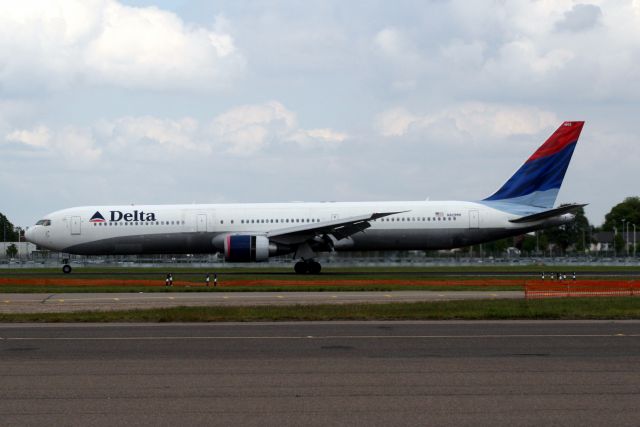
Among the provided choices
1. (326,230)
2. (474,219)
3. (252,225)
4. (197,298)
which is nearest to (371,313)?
(197,298)

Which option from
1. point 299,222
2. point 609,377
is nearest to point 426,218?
point 299,222

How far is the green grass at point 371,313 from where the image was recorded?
19.8 metres

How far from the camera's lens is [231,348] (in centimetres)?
1437

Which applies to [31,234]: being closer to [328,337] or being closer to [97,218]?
[97,218]

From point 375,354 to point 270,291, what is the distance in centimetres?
1718

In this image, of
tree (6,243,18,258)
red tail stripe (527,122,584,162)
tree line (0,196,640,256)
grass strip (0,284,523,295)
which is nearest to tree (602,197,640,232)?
tree line (0,196,640,256)

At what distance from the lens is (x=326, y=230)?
42344mm

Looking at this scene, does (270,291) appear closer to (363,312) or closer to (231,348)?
(363,312)

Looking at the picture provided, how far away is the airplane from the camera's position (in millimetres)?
43062

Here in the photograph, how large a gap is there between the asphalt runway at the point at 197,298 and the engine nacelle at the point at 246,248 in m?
12.1

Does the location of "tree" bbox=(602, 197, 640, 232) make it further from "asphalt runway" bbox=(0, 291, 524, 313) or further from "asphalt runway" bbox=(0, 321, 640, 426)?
"asphalt runway" bbox=(0, 321, 640, 426)

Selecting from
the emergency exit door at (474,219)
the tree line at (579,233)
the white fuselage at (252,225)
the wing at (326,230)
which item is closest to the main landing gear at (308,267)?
the white fuselage at (252,225)

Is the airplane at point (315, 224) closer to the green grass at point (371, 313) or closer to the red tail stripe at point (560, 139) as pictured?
the red tail stripe at point (560, 139)

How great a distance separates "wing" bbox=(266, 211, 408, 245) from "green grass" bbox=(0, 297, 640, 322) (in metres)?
18.6
